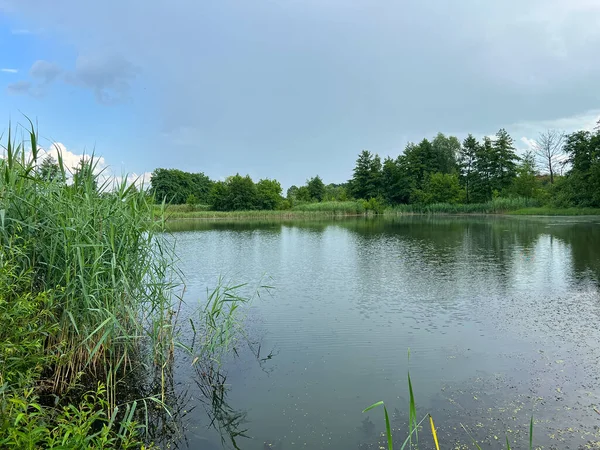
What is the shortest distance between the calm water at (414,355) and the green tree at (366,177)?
50657 millimetres

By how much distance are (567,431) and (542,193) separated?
51.3 meters

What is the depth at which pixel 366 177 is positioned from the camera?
63625mm

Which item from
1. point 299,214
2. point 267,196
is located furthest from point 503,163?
point 267,196

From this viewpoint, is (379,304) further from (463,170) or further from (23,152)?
(463,170)

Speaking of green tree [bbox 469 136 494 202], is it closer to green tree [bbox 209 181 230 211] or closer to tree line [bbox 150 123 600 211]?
tree line [bbox 150 123 600 211]

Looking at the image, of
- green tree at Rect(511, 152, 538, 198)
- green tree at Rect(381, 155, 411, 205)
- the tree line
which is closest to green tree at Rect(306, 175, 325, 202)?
the tree line

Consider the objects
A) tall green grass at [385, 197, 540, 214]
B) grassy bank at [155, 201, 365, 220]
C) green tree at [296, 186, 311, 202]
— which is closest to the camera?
tall green grass at [385, 197, 540, 214]

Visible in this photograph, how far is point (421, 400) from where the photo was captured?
462cm

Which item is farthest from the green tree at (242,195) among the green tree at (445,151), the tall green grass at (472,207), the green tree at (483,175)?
the green tree at (483,175)

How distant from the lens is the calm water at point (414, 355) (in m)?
4.10

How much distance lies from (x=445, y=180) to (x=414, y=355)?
175 feet

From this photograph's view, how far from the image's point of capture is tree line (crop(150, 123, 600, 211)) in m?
40.9

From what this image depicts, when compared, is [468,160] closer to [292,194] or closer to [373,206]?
[373,206]

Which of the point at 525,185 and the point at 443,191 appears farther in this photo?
the point at 443,191
